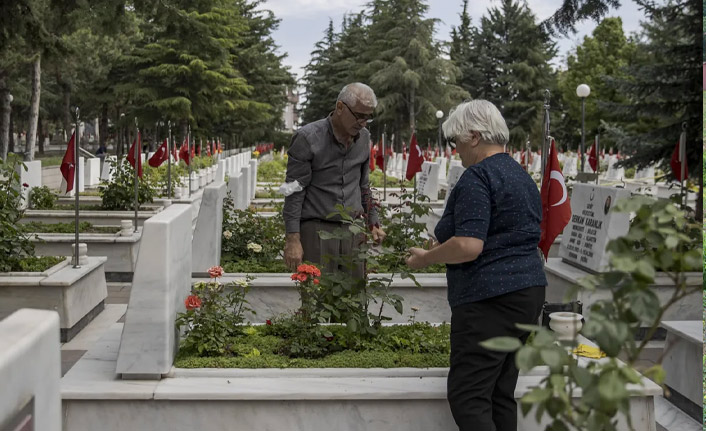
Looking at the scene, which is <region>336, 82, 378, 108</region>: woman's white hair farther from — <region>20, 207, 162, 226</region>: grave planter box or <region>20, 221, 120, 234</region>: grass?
<region>20, 207, 162, 226</region>: grave planter box

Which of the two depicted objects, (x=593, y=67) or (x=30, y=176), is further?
(x=593, y=67)

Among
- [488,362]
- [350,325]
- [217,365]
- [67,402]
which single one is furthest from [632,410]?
[67,402]

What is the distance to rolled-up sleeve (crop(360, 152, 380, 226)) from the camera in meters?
5.52

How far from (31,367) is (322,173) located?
12.6ft

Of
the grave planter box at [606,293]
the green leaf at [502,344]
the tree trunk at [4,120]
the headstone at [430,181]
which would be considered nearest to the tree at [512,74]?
the tree trunk at [4,120]

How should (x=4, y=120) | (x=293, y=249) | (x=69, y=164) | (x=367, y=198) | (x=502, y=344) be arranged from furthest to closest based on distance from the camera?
(x=4, y=120) → (x=69, y=164) → (x=367, y=198) → (x=293, y=249) → (x=502, y=344)

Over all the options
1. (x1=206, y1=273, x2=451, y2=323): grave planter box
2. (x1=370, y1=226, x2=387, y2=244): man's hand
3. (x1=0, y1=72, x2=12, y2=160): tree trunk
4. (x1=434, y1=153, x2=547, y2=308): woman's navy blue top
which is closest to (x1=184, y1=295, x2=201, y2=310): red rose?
(x1=370, y1=226, x2=387, y2=244): man's hand

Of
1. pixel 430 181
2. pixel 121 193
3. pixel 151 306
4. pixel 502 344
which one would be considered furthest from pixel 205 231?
pixel 430 181

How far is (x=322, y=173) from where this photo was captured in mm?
5320

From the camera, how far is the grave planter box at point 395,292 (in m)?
7.63

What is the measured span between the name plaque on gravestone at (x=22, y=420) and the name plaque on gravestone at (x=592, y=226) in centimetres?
648

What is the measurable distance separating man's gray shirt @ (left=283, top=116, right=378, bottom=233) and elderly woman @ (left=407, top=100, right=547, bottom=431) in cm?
156

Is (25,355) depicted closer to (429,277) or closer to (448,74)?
(429,277)

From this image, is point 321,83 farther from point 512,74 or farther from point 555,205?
point 555,205
